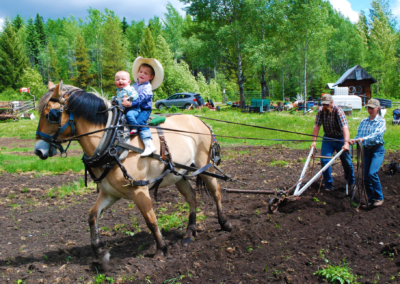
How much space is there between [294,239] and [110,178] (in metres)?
2.61

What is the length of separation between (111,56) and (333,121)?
4717cm

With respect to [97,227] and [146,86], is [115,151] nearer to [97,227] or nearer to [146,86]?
[146,86]

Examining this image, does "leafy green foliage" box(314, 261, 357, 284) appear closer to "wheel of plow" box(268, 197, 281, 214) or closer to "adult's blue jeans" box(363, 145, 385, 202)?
"wheel of plow" box(268, 197, 281, 214)

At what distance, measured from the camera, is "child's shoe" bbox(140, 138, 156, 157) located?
13.6 feet

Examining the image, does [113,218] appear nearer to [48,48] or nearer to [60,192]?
[60,192]

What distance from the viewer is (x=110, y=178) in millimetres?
4051

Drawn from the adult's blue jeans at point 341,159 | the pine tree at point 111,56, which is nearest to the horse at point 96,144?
the adult's blue jeans at point 341,159

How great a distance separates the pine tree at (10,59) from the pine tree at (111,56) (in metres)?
13.0

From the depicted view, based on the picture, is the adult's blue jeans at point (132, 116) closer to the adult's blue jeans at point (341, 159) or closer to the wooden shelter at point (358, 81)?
the adult's blue jeans at point (341, 159)

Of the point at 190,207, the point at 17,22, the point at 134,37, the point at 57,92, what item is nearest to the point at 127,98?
the point at 57,92

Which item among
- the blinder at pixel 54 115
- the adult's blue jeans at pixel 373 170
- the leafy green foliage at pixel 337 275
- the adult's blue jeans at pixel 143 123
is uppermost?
the blinder at pixel 54 115

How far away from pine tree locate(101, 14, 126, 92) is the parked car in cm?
1642

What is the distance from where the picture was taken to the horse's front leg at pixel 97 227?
416cm

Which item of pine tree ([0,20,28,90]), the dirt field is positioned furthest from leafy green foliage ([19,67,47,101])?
the dirt field
